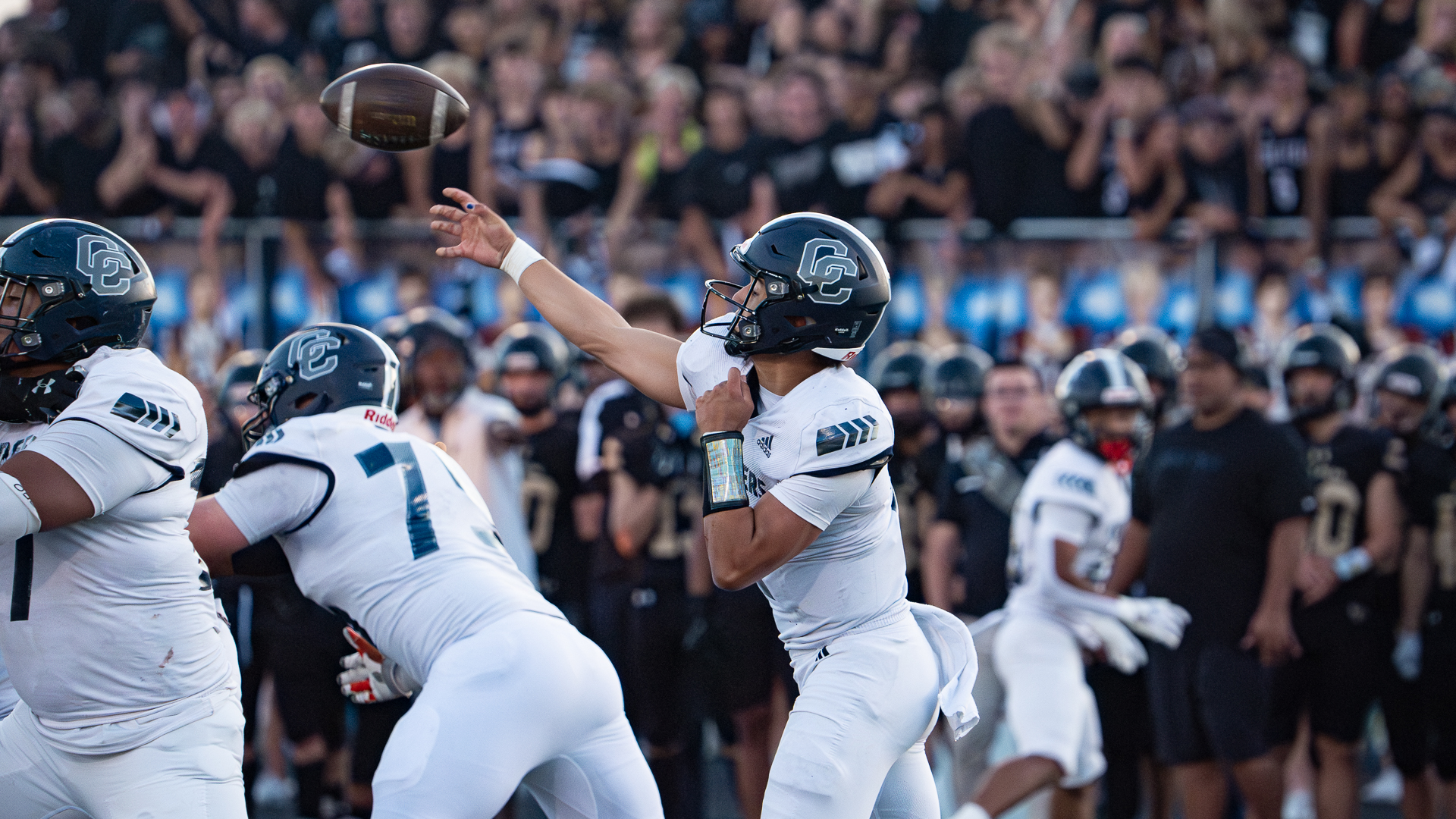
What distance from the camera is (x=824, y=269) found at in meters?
3.83

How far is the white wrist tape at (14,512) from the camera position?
3.20m

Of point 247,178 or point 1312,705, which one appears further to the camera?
point 247,178

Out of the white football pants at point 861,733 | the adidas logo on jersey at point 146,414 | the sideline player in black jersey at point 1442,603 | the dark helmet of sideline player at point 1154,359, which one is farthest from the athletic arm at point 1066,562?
the adidas logo on jersey at point 146,414

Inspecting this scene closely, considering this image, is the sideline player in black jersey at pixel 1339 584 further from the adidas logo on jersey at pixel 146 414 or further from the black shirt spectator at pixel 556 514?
the adidas logo on jersey at pixel 146 414

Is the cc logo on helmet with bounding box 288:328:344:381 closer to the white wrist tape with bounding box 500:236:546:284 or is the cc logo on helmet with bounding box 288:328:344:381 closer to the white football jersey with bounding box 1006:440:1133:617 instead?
the white wrist tape with bounding box 500:236:546:284

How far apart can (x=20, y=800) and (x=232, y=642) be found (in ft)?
2.08

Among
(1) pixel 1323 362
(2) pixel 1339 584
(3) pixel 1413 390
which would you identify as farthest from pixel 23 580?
(3) pixel 1413 390

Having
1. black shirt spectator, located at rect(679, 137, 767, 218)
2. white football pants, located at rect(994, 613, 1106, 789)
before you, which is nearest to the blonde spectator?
black shirt spectator, located at rect(679, 137, 767, 218)

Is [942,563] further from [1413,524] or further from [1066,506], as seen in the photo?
[1413,524]

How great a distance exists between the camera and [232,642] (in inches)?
157

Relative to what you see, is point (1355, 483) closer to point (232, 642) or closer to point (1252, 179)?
point (1252, 179)

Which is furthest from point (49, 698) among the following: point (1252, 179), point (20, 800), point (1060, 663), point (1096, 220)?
point (1252, 179)

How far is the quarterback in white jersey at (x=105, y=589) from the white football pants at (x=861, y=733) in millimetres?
1384

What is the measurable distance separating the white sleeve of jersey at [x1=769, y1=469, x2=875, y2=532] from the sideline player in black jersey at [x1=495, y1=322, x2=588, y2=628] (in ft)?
12.1
